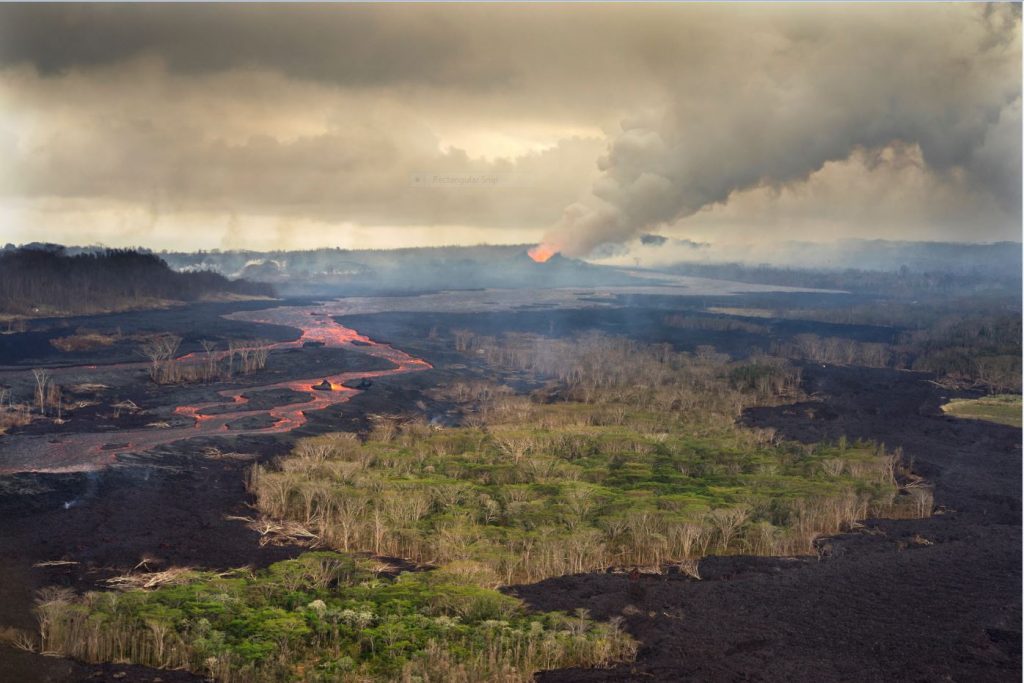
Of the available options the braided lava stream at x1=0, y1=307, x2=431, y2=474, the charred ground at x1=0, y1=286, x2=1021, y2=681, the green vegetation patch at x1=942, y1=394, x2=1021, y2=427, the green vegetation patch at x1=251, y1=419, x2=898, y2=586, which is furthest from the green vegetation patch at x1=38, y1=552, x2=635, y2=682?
the green vegetation patch at x1=942, y1=394, x2=1021, y2=427

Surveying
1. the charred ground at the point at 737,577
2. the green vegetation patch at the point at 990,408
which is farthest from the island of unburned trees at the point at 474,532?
the green vegetation patch at the point at 990,408

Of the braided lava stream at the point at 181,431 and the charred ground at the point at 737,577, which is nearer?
the charred ground at the point at 737,577

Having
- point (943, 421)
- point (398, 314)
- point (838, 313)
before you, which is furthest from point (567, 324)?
point (943, 421)

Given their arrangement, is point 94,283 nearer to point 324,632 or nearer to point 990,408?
point 990,408

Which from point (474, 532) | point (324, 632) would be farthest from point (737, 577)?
point (324, 632)

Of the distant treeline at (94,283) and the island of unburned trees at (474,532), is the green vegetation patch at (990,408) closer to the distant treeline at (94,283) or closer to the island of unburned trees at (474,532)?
the island of unburned trees at (474,532)

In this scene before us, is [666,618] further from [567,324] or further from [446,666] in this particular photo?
[567,324]
